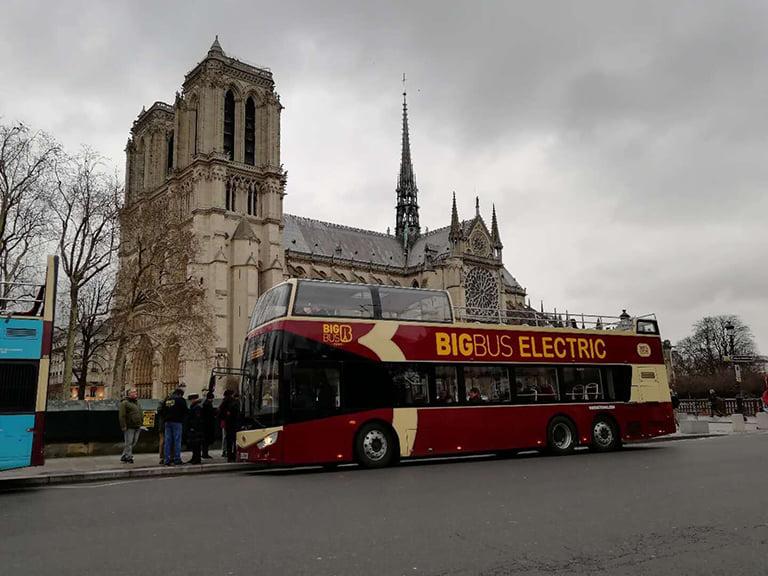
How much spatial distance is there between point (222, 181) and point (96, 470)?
163ft

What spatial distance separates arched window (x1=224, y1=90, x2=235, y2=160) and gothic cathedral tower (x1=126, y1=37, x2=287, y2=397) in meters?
0.10

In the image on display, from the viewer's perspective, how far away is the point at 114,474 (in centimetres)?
1335

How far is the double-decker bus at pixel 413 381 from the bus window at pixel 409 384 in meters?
0.02

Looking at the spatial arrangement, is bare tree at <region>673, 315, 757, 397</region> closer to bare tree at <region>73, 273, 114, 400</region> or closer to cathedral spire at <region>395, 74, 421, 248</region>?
cathedral spire at <region>395, 74, 421, 248</region>

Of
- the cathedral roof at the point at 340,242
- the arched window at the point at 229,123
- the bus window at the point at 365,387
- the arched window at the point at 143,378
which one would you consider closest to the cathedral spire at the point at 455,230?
the cathedral roof at the point at 340,242

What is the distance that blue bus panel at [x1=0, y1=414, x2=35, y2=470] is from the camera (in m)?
11.1

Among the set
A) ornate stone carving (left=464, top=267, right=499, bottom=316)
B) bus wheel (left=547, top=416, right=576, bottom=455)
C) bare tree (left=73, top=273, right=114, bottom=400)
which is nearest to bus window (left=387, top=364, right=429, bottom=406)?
bus wheel (left=547, top=416, right=576, bottom=455)

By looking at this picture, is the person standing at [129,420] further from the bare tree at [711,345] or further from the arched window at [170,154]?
the bare tree at [711,345]

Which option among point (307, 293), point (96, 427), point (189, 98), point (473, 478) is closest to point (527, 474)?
point (473, 478)

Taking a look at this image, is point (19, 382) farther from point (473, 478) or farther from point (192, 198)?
point (192, 198)

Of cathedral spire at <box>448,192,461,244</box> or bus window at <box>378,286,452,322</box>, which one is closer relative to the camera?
bus window at <box>378,286,452,322</box>

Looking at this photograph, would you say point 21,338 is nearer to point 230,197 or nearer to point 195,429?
point 195,429

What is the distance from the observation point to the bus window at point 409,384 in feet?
47.3

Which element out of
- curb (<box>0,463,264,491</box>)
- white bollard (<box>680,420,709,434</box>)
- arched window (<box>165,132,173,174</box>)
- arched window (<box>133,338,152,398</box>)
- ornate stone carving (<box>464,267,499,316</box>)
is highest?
arched window (<box>165,132,173,174</box>)
